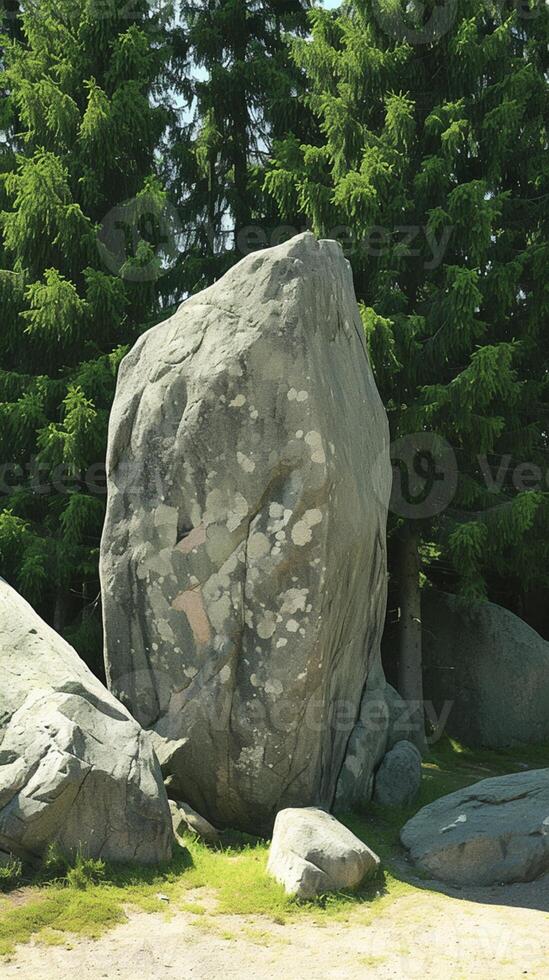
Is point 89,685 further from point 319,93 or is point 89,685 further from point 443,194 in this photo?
point 319,93

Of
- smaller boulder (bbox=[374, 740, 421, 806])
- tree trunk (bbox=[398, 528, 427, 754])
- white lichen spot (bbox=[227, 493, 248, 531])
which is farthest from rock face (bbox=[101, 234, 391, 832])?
tree trunk (bbox=[398, 528, 427, 754])

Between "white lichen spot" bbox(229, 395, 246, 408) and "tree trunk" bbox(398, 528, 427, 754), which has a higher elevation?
"white lichen spot" bbox(229, 395, 246, 408)

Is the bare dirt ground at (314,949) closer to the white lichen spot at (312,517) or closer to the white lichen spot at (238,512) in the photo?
the white lichen spot at (312,517)

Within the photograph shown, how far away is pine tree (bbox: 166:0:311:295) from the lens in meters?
15.9

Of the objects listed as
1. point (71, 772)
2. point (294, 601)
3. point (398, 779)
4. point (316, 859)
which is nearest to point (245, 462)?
point (294, 601)

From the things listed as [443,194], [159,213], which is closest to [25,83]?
[159,213]

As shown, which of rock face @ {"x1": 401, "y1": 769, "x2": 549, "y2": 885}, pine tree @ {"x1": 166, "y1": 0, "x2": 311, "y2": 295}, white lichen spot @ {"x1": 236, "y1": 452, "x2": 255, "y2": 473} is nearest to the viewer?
rock face @ {"x1": 401, "y1": 769, "x2": 549, "y2": 885}

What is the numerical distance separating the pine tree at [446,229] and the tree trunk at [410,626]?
0.03m

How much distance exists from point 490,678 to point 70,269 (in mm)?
8282

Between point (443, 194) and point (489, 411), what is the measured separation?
10.1 feet

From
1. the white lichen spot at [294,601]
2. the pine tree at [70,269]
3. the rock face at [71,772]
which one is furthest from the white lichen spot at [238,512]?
the pine tree at [70,269]

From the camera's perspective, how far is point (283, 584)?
8922 millimetres

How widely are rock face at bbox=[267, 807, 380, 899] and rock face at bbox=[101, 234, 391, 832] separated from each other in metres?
1.23

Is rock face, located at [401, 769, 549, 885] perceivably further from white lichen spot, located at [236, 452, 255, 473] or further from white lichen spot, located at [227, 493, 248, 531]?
white lichen spot, located at [236, 452, 255, 473]
